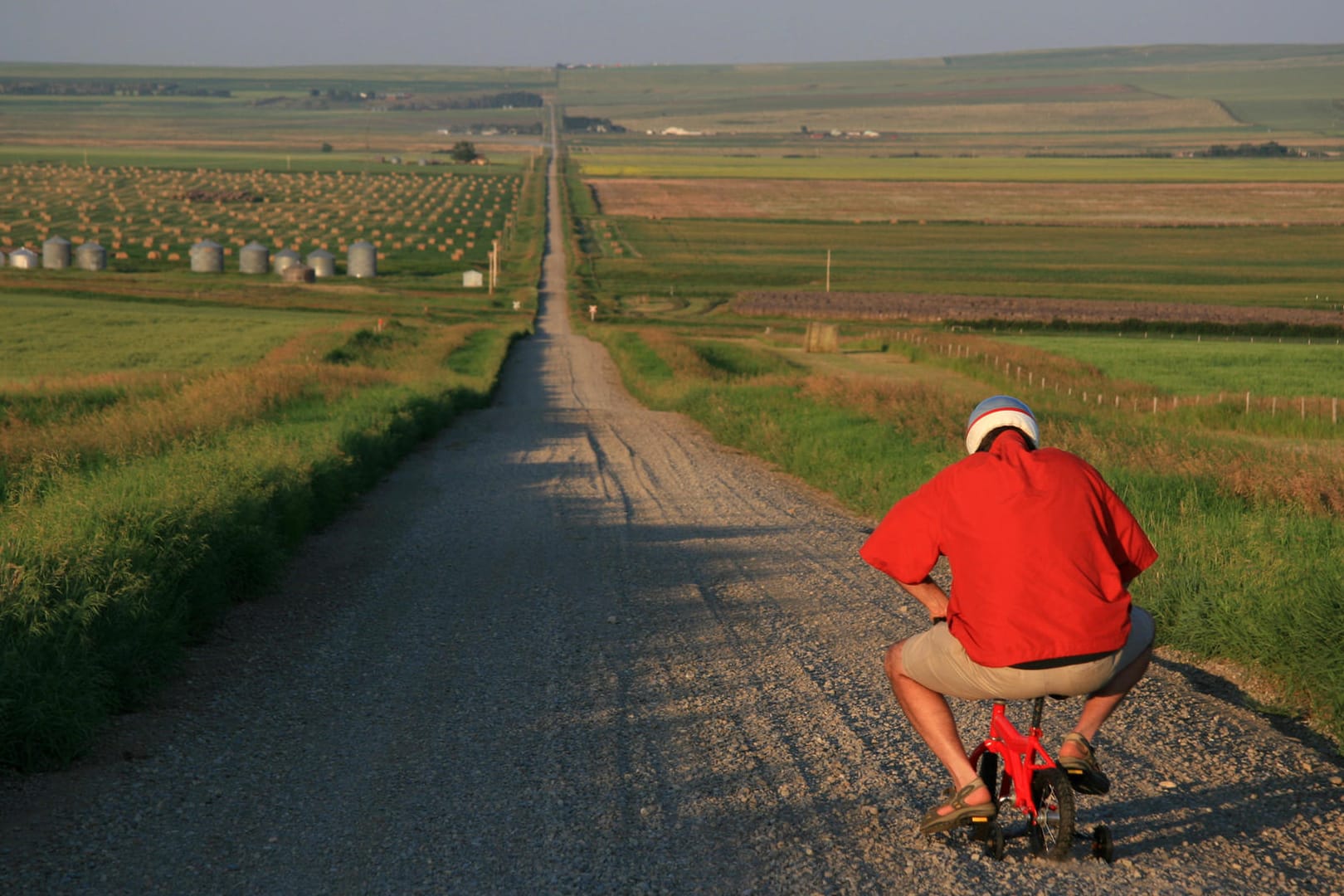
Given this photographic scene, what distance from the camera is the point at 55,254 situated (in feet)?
254

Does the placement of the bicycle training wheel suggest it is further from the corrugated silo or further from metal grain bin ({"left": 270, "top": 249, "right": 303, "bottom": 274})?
metal grain bin ({"left": 270, "top": 249, "right": 303, "bottom": 274})

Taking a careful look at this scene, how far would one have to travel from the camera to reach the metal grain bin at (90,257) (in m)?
77.2

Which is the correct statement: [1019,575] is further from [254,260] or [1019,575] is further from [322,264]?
[254,260]

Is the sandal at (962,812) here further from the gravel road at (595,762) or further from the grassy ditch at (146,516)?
the grassy ditch at (146,516)

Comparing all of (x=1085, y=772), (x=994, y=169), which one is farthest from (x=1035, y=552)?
(x=994, y=169)

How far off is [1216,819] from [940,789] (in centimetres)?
111

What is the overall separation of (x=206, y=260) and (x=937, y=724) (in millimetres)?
79682

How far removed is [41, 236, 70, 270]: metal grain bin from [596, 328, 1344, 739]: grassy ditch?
59236mm

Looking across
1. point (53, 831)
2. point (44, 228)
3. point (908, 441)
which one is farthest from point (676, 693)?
point (44, 228)

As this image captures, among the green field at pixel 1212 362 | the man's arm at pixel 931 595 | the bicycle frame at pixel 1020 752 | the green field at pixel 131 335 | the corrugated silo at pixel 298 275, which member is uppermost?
the man's arm at pixel 931 595

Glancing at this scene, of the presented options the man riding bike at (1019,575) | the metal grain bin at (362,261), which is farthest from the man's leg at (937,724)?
the metal grain bin at (362,261)

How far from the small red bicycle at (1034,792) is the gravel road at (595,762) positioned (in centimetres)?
10

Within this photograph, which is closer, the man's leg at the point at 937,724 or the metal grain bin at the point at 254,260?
the man's leg at the point at 937,724

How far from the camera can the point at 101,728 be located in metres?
6.53
